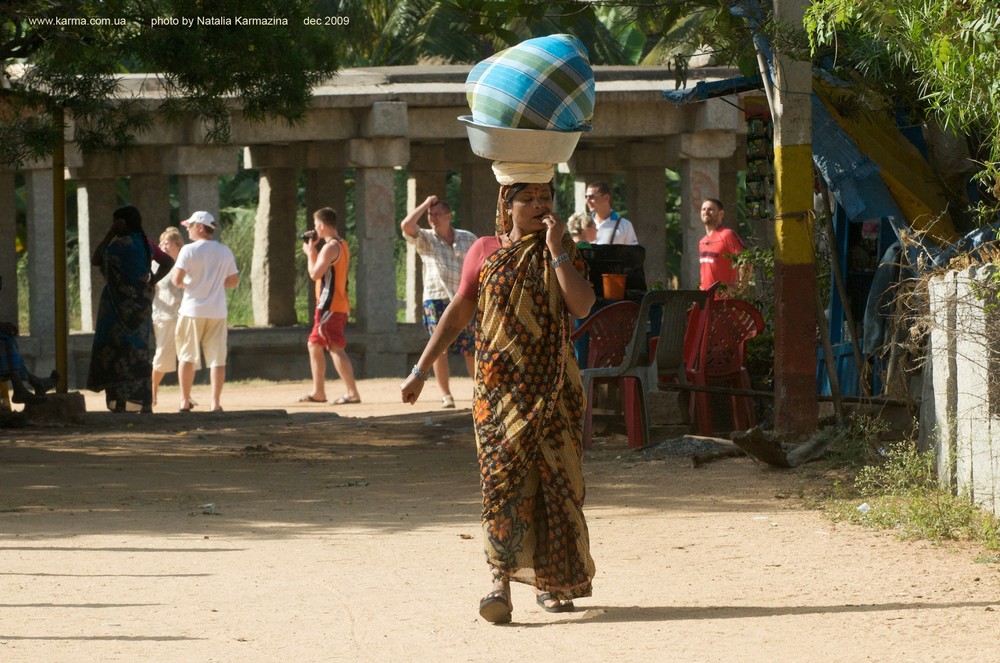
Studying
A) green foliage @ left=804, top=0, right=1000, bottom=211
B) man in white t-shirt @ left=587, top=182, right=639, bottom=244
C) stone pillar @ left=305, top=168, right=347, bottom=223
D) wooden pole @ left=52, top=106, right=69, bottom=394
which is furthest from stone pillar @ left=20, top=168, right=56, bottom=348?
green foliage @ left=804, top=0, right=1000, bottom=211

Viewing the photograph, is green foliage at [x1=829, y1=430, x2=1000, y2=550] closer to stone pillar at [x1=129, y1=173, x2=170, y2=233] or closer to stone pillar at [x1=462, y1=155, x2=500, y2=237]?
stone pillar at [x1=462, y1=155, x2=500, y2=237]

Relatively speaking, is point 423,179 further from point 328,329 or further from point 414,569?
point 414,569

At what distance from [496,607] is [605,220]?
8.01 metres

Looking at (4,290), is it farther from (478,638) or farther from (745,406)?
(478,638)

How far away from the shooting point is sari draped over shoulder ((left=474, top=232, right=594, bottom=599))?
5.25m

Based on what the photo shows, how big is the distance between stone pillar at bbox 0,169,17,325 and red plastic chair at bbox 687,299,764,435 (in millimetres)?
10135

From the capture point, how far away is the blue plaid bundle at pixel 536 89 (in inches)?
210

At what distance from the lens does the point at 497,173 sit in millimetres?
5410

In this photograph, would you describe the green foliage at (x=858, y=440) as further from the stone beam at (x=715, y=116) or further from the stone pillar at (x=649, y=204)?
the stone pillar at (x=649, y=204)

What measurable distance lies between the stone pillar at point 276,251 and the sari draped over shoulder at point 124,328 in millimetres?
8407

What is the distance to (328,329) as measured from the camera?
1412 cm

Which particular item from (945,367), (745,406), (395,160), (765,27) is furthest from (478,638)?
(395,160)

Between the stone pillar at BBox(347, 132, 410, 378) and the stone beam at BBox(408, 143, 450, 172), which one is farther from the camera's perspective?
the stone beam at BBox(408, 143, 450, 172)

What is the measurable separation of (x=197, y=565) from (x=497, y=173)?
2.31m
